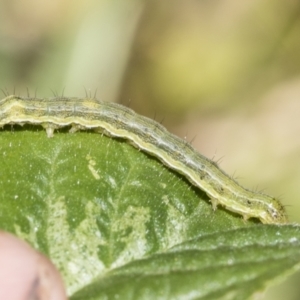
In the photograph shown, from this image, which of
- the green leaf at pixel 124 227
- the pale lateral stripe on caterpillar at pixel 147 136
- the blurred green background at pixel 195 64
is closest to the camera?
the green leaf at pixel 124 227

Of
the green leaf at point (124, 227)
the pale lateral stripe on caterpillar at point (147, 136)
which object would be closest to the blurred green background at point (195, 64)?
the pale lateral stripe on caterpillar at point (147, 136)

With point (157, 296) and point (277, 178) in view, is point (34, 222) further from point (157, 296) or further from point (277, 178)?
point (277, 178)

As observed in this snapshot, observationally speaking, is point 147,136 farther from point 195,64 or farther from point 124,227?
point 195,64

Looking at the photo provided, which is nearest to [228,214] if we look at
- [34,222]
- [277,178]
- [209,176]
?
[209,176]

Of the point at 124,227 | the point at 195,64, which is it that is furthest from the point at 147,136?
the point at 195,64

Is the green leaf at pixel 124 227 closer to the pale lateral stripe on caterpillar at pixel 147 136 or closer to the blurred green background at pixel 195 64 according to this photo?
the pale lateral stripe on caterpillar at pixel 147 136

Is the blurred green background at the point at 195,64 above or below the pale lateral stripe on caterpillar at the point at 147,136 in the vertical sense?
above
